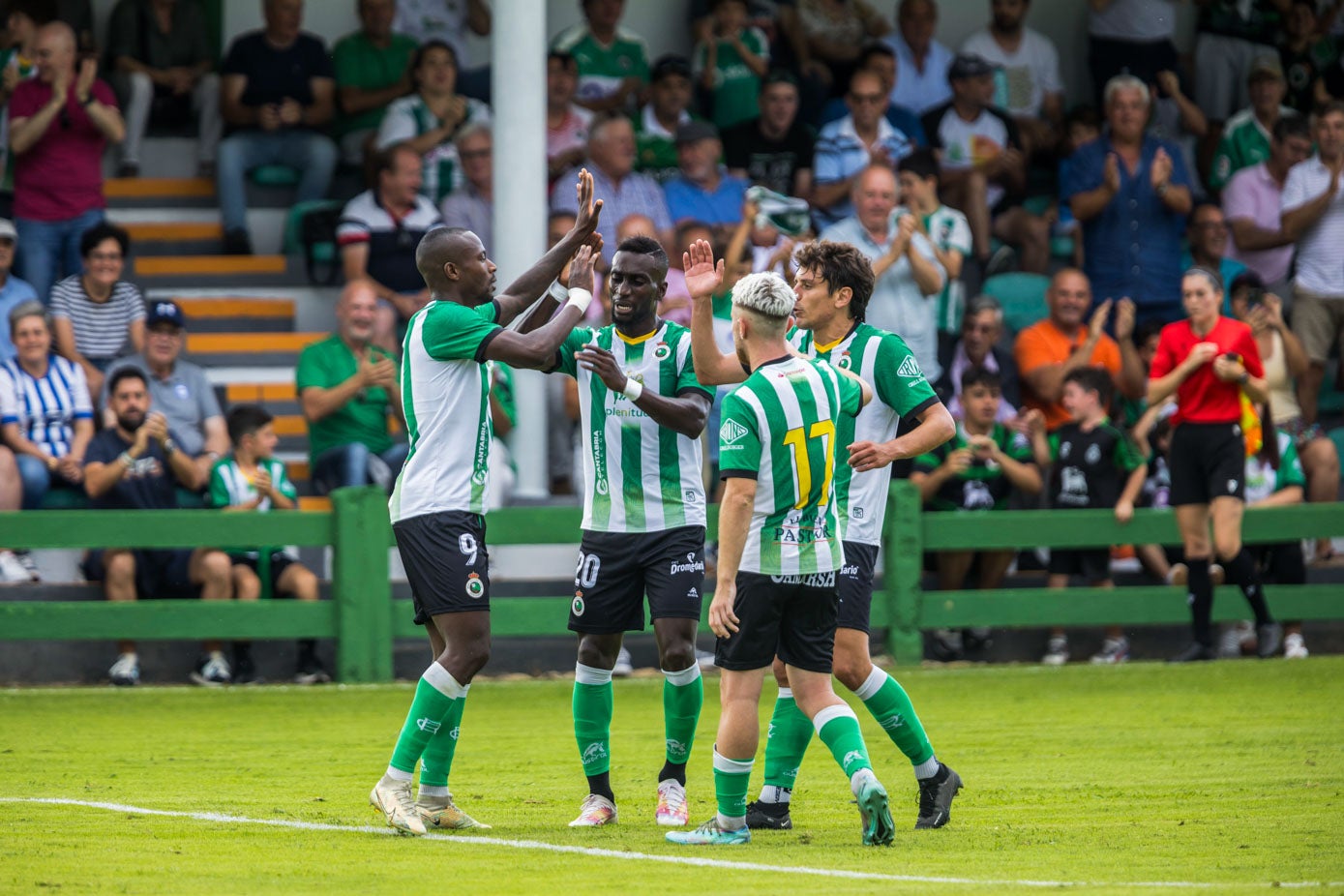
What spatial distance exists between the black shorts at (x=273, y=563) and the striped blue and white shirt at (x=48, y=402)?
4.52 feet

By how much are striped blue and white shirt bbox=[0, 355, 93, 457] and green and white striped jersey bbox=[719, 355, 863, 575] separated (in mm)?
7009

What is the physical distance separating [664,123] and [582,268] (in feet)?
27.1

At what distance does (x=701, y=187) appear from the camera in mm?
13945

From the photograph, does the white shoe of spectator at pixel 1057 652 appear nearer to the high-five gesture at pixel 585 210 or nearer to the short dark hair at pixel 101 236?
the high-five gesture at pixel 585 210

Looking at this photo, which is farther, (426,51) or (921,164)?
(426,51)

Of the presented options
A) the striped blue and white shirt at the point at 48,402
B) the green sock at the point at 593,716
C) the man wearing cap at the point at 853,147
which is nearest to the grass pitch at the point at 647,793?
the green sock at the point at 593,716

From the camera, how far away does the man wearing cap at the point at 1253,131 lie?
1551 centimetres

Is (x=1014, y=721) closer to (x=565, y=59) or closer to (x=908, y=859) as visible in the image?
(x=908, y=859)

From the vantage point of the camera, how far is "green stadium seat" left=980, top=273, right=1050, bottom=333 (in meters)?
14.4

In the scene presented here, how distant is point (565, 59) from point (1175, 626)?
653 cm

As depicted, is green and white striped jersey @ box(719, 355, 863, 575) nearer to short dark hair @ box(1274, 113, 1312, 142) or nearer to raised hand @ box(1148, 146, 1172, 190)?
raised hand @ box(1148, 146, 1172, 190)

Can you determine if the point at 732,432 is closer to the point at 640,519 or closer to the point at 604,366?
the point at 604,366

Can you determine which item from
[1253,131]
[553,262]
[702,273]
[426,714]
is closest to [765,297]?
[702,273]

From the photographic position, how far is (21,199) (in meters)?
13.1
